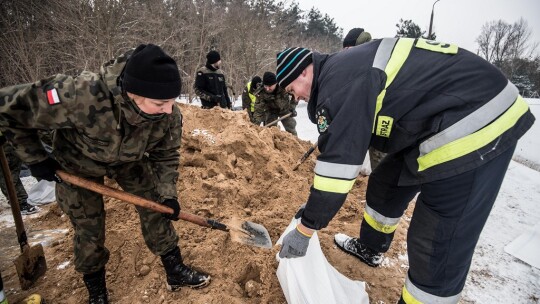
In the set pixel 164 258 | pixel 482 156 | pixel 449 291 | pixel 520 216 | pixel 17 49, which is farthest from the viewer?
pixel 17 49

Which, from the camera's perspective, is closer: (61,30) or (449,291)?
(449,291)

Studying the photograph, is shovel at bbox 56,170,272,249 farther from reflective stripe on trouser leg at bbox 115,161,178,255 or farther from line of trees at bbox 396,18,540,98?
line of trees at bbox 396,18,540,98

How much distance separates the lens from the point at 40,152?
5.57ft

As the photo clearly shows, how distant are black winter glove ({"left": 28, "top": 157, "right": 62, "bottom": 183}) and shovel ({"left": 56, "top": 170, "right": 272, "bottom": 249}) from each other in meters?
0.03

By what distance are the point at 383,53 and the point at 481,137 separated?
61 cm

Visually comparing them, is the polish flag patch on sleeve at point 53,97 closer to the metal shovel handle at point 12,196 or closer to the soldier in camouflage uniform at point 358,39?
the metal shovel handle at point 12,196

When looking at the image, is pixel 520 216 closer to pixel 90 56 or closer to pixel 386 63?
pixel 386 63

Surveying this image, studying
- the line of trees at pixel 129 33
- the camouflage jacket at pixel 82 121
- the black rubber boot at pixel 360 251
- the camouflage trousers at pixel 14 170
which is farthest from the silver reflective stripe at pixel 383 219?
the line of trees at pixel 129 33

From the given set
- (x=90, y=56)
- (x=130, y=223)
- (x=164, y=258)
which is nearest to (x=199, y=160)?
(x=130, y=223)

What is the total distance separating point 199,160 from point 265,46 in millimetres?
16012

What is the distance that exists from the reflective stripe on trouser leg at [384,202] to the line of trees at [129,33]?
31.9 feet

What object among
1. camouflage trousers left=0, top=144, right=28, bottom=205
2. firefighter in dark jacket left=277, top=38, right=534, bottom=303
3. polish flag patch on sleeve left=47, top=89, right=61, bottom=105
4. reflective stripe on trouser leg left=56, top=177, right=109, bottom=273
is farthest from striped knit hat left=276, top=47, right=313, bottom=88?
camouflage trousers left=0, top=144, right=28, bottom=205

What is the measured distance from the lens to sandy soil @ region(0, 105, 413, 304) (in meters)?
2.10

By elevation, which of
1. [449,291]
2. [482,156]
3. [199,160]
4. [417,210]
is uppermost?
[482,156]
